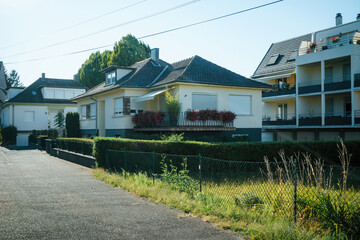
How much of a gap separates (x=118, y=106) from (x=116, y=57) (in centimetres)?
2495

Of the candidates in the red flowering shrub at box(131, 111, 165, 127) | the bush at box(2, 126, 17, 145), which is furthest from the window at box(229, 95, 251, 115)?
the bush at box(2, 126, 17, 145)

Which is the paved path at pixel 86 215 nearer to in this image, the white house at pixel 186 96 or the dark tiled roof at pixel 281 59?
the white house at pixel 186 96

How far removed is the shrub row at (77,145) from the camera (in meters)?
17.0

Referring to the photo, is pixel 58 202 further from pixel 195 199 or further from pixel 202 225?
pixel 202 225

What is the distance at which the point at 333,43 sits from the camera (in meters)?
27.8

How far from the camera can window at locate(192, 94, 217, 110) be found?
23094 millimetres

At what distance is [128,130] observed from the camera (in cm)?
2430

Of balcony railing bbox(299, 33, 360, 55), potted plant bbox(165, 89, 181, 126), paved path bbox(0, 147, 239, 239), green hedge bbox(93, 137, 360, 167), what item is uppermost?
balcony railing bbox(299, 33, 360, 55)

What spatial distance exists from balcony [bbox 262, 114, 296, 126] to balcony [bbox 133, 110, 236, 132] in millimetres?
10089

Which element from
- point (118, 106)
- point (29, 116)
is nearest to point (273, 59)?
point (118, 106)

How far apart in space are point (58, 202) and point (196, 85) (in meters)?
15.2

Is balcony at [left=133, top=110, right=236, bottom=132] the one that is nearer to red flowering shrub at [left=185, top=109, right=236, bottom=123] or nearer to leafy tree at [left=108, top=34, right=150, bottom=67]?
red flowering shrub at [left=185, top=109, right=236, bottom=123]

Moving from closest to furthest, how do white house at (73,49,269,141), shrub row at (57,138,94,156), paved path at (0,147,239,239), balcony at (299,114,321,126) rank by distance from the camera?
paved path at (0,147,239,239), shrub row at (57,138,94,156), white house at (73,49,269,141), balcony at (299,114,321,126)

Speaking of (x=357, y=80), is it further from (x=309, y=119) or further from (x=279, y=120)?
(x=279, y=120)
